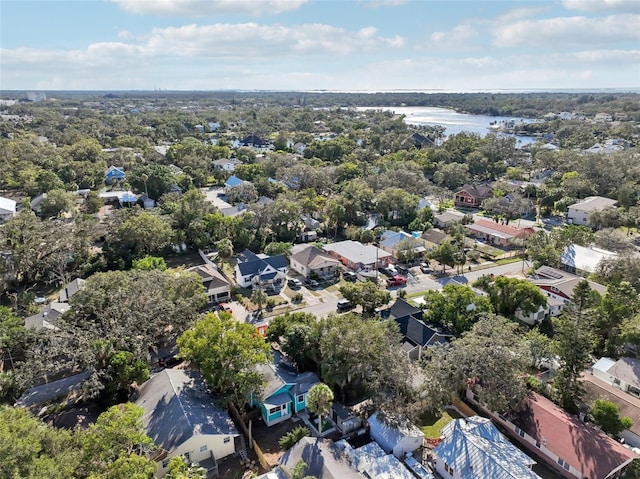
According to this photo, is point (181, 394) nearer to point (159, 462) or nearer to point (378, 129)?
point (159, 462)

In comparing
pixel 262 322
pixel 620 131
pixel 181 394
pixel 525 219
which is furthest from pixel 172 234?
pixel 620 131

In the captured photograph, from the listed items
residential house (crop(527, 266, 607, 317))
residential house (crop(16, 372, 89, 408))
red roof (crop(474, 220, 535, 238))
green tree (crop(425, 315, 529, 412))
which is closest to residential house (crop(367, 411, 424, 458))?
green tree (crop(425, 315, 529, 412))

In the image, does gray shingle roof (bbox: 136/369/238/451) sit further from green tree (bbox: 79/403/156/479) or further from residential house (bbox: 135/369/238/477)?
green tree (bbox: 79/403/156/479)

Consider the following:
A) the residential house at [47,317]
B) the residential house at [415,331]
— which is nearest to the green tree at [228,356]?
the residential house at [415,331]

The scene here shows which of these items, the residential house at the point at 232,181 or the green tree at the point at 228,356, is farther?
the residential house at the point at 232,181

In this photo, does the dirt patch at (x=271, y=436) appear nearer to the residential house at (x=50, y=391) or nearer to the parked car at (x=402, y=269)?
the residential house at (x=50, y=391)

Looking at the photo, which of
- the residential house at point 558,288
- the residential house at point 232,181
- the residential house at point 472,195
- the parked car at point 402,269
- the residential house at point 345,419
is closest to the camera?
the residential house at point 345,419

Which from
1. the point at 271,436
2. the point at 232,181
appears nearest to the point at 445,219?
the point at 232,181
